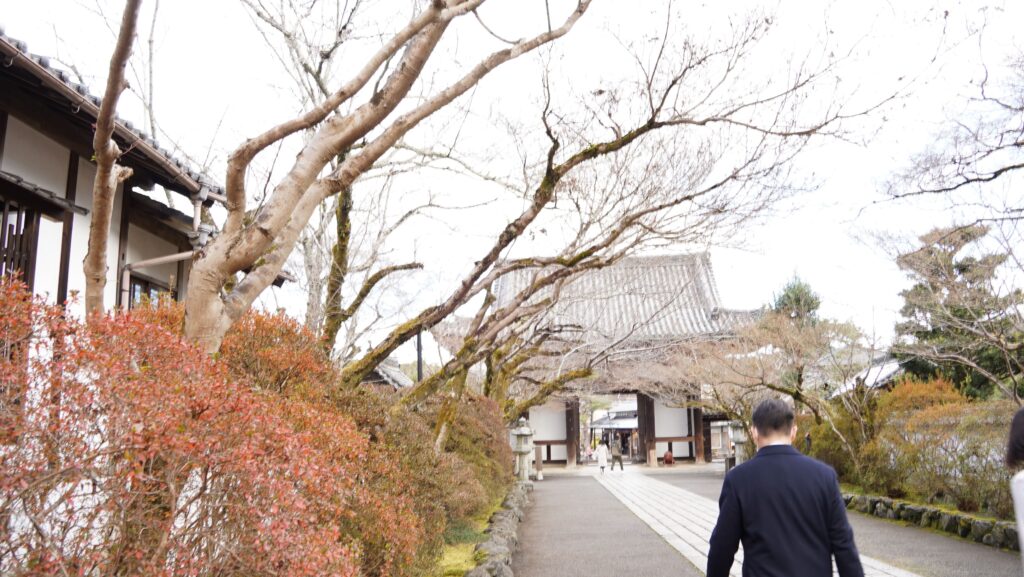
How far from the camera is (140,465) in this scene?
9.80 ft

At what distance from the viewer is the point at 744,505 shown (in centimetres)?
330

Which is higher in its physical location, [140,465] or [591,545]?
[140,465]

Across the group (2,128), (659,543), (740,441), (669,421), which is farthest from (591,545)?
(669,421)

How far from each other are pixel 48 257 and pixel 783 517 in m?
7.12

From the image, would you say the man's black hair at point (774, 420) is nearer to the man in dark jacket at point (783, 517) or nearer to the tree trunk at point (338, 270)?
the man in dark jacket at point (783, 517)

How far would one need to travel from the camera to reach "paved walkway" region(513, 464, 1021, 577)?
8.37m

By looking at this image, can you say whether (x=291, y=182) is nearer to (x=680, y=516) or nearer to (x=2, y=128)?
(x=2, y=128)

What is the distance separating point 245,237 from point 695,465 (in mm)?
28649

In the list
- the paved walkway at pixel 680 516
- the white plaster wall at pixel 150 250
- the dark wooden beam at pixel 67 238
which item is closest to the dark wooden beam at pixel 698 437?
the paved walkway at pixel 680 516

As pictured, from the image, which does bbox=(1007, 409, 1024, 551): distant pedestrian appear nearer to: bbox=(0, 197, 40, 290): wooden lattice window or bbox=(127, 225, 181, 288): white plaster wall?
bbox=(0, 197, 40, 290): wooden lattice window

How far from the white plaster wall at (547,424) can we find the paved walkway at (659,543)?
516 inches

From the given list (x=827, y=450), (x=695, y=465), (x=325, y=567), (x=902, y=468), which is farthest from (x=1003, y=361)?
(x=325, y=567)

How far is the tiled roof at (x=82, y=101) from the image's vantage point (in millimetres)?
5512

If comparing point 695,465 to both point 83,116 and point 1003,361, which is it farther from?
point 83,116
